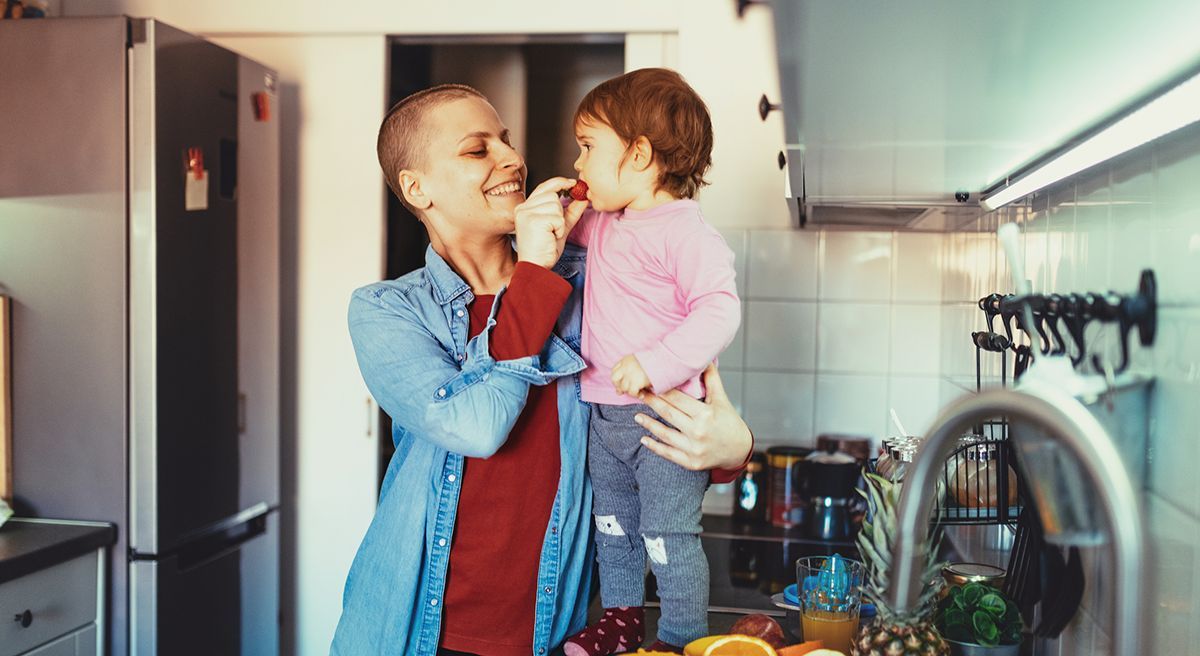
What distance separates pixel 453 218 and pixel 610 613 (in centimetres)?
61

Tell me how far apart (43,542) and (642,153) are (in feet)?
4.76

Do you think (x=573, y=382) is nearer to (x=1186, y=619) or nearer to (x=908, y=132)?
(x=908, y=132)

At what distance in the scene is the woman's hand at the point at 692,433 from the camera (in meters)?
1.31

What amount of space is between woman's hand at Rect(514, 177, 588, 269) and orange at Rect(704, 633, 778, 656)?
528 millimetres

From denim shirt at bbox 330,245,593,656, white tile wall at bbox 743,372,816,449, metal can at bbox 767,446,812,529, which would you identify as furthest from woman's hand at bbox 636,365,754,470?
white tile wall at bbox 743,372,816,449


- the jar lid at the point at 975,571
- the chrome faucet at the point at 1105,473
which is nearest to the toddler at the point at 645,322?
the jar lid at the point at 975,571

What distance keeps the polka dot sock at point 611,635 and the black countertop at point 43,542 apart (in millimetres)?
1136

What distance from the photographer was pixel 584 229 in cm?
155

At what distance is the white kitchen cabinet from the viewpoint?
72.3 inches

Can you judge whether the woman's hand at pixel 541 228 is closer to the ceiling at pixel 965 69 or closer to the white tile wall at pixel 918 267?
the ceiling at pixel 965 69

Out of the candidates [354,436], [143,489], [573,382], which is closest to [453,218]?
[573,382]

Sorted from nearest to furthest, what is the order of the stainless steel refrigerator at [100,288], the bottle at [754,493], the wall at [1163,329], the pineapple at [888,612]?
the wall at [1163,329] < the pineapple at [888,612] < the stainless steel refrigerator at [100,288] < the bottle at [754,493]

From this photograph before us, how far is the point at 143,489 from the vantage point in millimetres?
2131

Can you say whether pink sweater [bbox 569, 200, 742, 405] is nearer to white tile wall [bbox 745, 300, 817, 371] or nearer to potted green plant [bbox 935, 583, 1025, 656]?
potted green plant [bbox 935, 583, 1025, 656]
